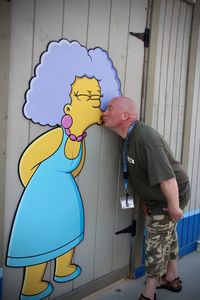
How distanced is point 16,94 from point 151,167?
108 cm

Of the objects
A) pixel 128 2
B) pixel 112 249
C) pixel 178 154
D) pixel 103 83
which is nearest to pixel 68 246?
pixel 112 249

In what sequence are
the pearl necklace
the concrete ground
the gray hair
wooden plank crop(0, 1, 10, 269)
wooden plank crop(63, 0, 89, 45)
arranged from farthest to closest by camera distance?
the concrete ground, the pearl necklace, wooden plank crop(63, 0, 89, 45), the gray hair, wooden plank crop(0, 1, 10, 269)

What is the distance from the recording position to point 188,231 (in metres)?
4.21

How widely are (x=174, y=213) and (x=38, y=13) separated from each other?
166 centimetres

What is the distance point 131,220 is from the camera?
3.51 metres

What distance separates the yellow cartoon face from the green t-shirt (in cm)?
33

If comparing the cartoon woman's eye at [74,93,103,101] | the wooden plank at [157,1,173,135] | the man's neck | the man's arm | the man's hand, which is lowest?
the man's hand

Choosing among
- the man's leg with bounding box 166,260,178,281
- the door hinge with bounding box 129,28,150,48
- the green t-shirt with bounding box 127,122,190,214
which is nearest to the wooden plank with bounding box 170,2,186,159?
the door hinge with bounding box 129,28,150,48

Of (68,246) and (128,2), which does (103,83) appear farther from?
(68,246)

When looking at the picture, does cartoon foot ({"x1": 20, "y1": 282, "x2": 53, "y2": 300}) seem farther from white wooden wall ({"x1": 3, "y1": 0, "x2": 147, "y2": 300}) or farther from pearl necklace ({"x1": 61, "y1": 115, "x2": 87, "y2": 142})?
pearl necklace ({"x1": 61, "y1": 115, "x2": 87, "y2": 142})


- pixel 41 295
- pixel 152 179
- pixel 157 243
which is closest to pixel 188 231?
pixel 157 243

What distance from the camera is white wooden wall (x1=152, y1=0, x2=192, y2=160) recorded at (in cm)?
341

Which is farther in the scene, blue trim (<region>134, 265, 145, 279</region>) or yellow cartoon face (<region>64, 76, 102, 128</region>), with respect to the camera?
blue trim (<region>134, 265, 145, 279</region>)

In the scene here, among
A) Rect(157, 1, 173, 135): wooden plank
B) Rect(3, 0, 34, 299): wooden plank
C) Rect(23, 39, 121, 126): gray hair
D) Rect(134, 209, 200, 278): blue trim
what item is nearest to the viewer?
Rect(3, 0, 34, 299): wooden plank
